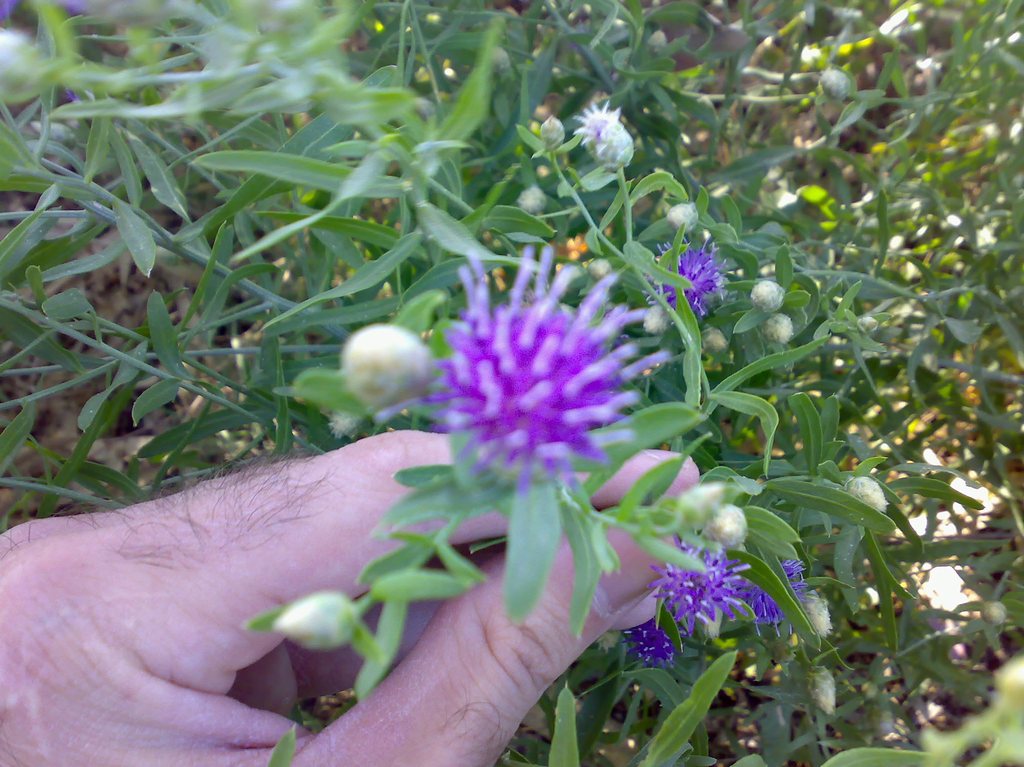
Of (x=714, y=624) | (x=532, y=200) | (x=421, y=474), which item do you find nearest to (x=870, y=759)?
(x=714, y=624)

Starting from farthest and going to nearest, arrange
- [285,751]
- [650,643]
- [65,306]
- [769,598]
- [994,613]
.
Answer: [994,613]
[650,643]
[65,306]
[769,598]
[285,751]

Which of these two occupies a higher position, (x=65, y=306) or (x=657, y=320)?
(x=657, y=320)

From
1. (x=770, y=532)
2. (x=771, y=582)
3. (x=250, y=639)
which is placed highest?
(x=770, y=532)

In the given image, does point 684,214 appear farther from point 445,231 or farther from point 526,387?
point 526,387

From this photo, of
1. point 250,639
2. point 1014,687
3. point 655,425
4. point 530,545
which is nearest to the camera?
point 1014,687

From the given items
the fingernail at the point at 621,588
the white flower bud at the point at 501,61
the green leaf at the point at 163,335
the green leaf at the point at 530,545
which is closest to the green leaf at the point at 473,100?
the green leaf at the point at 530,545

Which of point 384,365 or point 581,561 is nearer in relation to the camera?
point 384,365
